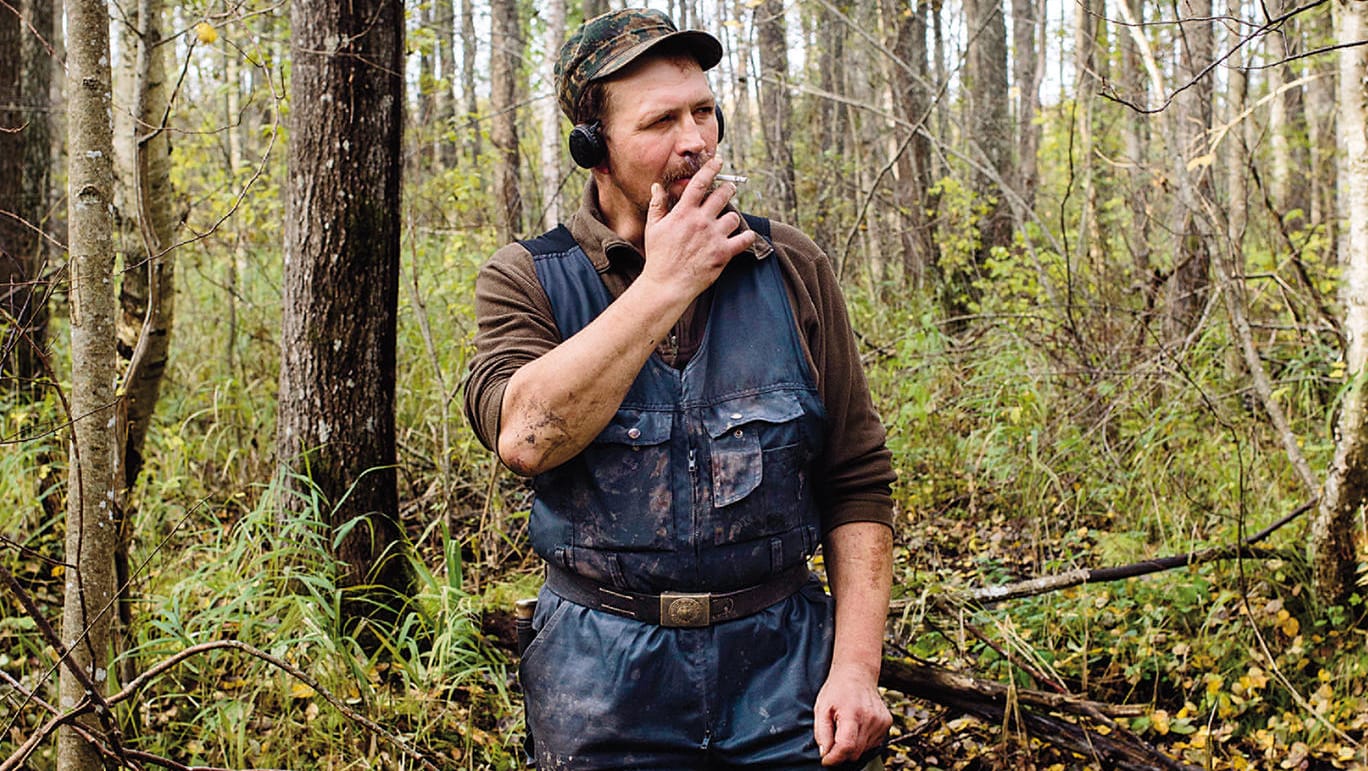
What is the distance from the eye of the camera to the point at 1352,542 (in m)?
3.73

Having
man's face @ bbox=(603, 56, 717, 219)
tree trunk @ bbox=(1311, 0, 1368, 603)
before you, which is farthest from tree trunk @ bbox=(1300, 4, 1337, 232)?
man's face @ bbox=(603, 56, 717, 219)

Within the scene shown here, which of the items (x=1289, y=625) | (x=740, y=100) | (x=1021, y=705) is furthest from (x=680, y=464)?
(x=740, y=100)

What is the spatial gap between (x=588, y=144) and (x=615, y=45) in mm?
188

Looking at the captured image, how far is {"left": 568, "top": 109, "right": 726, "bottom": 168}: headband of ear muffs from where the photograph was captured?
2107 mm

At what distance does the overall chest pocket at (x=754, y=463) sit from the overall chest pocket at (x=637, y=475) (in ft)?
0.28

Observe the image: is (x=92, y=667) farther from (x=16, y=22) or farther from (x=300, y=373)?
(x=16, y=22)

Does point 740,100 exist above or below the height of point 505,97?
below

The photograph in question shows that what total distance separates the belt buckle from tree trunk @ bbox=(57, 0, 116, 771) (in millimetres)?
1412

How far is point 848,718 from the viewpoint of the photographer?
6.61ft

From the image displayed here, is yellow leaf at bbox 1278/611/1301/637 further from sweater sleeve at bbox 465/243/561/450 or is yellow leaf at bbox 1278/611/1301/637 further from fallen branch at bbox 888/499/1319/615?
sweater sleeve at bbox 465/243/561/450

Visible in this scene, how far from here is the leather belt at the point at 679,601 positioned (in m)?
2.04

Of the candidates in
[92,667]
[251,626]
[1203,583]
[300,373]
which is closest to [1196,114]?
[1203,583]

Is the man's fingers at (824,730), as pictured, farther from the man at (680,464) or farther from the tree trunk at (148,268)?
the tree trunk at (148,268)

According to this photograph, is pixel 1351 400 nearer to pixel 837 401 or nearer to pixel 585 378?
pixel 837 401
